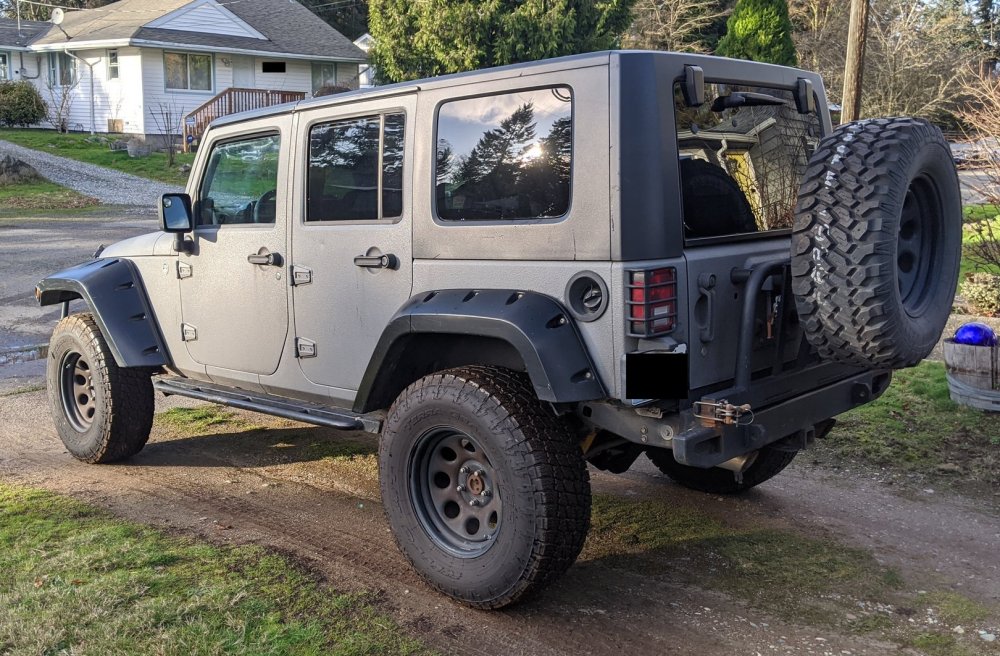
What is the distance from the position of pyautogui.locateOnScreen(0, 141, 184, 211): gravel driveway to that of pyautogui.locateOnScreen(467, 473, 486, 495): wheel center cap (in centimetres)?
1832

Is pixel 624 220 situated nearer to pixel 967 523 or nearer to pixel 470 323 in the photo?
pixel 470 323

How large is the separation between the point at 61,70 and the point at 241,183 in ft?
110

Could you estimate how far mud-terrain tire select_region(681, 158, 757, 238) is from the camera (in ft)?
12.4

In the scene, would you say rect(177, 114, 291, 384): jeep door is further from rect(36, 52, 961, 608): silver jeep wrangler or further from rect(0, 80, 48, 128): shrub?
rect(0, 80, 48, 128): shrub

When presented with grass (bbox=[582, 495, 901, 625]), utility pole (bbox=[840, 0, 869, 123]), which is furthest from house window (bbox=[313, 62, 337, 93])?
grass (bbox=[582, 495, 901, 625])

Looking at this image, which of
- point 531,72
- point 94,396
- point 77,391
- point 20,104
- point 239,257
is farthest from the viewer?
point 20,104

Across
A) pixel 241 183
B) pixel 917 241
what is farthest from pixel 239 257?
pixel 917 241

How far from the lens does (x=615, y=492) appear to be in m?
5.43

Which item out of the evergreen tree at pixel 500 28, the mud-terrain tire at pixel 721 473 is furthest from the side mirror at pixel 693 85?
the evergreen tree at pixel 500 28

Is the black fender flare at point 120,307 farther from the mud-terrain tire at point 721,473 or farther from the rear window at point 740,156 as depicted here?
the rear window at point 740,156

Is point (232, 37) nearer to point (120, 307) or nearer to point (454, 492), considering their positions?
point (120, 307)

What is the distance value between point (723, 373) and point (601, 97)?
3.88ft

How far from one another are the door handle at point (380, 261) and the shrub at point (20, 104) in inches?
1276

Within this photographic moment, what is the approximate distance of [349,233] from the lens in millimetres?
4523
